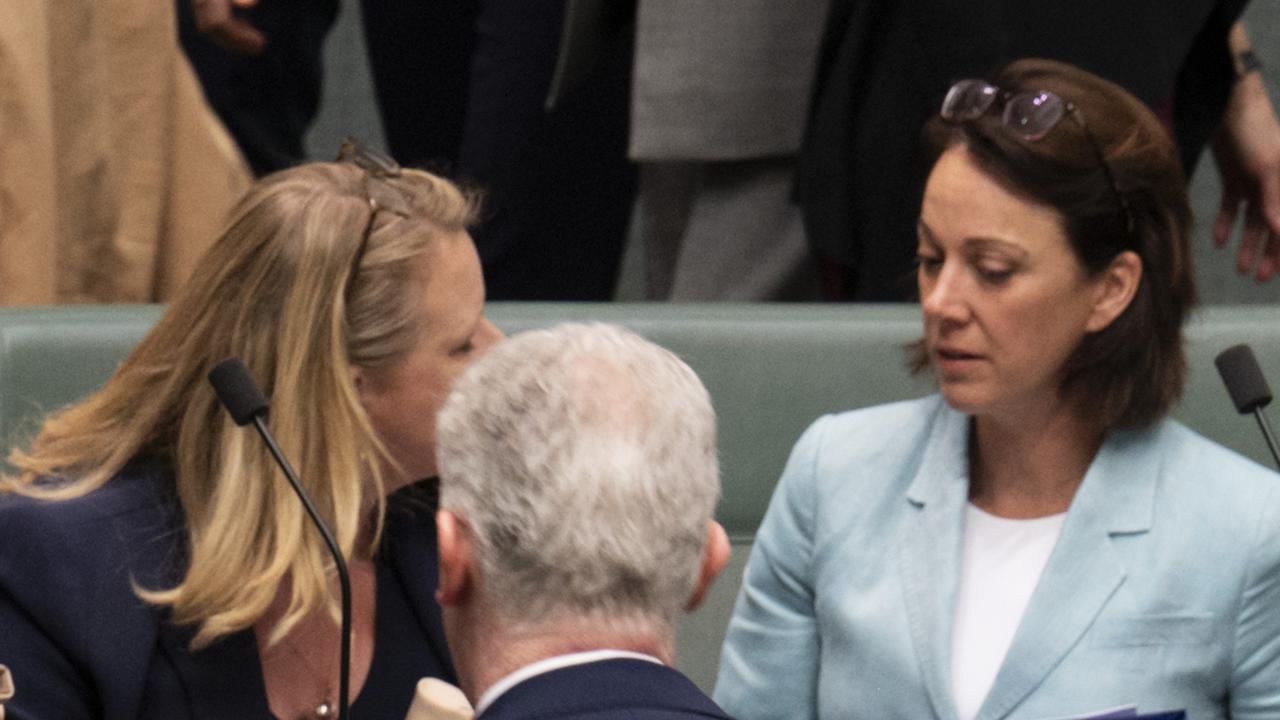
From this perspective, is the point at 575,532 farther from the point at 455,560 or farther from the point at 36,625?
the point at 36,625

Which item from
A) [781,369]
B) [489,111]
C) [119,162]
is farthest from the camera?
[489,111]

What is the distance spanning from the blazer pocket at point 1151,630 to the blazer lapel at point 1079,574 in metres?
0.02

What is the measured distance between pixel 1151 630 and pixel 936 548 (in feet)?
0.74

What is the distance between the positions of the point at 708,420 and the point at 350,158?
0.86 meters

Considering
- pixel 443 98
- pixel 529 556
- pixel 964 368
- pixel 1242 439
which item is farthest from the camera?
pixel 443 98

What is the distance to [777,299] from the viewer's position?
339 cm

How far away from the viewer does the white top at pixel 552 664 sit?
1427 mm

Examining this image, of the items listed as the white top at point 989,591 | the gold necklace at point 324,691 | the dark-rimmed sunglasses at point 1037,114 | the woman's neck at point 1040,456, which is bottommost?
the gold necklace at point 324,691

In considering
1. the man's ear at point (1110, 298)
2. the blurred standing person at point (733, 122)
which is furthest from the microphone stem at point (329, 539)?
the blurred standing person at point (733, 122)

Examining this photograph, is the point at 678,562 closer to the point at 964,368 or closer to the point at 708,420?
the point at 708,420

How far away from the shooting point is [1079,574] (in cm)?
222

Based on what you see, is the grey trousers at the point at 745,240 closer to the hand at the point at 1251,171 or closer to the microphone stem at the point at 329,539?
the hand at the point at 1251,171

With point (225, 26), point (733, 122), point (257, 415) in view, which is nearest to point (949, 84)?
point (733, 122)

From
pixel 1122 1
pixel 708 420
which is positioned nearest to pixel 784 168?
pixel 1122 1
